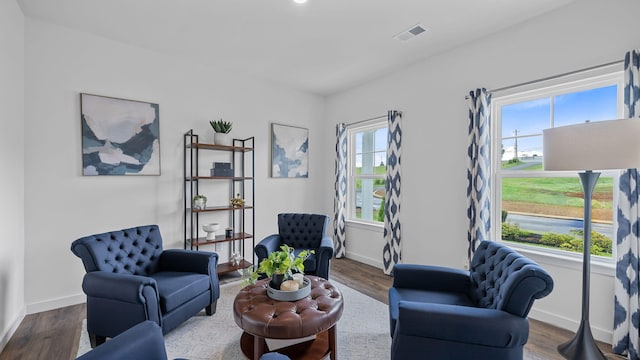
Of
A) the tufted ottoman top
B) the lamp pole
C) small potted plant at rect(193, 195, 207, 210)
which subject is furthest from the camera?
small potted plant at rect(193, 195, 207, 210)

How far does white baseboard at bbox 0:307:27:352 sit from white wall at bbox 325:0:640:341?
4.02 meters

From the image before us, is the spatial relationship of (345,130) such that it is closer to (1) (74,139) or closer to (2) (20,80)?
(1) (74,139)

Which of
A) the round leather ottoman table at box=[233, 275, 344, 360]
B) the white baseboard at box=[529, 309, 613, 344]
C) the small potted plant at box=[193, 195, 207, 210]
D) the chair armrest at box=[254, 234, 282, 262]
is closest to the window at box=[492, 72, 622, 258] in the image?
the white baseboard at box=[529, 309, 613, 344]

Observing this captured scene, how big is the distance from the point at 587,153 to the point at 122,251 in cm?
374

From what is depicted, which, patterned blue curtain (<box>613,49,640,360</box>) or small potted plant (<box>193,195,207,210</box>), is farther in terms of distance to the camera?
small potted plant (<box>193,195,207,210</box>)

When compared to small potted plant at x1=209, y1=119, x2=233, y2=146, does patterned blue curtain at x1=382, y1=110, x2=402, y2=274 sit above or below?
below

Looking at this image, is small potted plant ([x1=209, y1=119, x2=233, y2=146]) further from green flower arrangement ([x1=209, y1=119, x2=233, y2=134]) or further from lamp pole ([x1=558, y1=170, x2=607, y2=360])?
lamp pole ([x1=558, y1=170, x2=607, y2=360])

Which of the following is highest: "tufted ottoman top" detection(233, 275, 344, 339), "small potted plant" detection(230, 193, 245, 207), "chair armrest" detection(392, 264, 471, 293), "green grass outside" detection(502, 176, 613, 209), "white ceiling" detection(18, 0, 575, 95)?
"white ceiling" detection(18, 0, 575, 95)

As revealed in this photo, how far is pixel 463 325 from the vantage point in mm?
1618

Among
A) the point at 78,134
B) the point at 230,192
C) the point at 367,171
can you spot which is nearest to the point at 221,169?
the point at 230,192

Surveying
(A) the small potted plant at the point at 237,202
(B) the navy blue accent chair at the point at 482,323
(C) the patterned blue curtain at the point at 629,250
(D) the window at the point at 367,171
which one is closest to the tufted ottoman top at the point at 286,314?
(B) the navy blue accent chair at the point at 482,323

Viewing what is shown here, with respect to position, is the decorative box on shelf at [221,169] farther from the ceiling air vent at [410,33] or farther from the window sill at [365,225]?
the ceiling air vent at [410,33]

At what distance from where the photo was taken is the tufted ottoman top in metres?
1.73

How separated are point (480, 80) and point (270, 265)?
9.81ft
